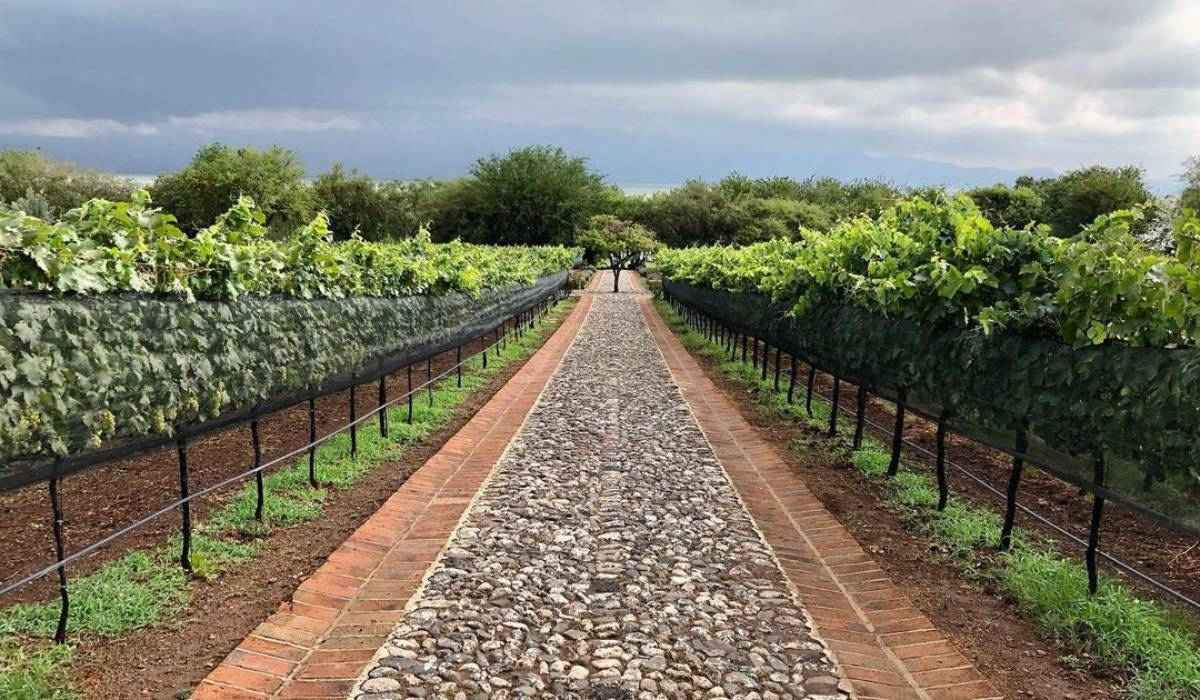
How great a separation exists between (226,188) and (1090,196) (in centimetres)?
6007

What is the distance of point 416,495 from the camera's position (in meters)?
6.32

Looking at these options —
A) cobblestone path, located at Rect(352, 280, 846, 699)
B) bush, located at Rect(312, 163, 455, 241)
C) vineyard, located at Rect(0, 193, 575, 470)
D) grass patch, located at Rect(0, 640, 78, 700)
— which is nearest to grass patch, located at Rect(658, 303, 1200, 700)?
cobblestone path, located at Rect(352, 280, 846, 699)

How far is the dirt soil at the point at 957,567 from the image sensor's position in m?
3.66

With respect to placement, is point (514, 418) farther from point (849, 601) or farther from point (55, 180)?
point (55, 180)

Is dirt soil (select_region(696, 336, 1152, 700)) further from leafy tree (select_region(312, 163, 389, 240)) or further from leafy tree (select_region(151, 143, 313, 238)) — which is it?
leafy tree (select_region(312, 163, 389, 240))

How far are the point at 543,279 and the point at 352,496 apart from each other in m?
22.8

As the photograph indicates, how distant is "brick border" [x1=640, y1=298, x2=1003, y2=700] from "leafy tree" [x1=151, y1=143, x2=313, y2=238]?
5232 centimetres

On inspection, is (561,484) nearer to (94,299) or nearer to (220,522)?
(220,522)

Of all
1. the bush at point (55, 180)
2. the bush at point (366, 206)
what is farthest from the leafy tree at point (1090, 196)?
the bush at point (55, 180)

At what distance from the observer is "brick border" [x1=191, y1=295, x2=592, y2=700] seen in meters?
3.46

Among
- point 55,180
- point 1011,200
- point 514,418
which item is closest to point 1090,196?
point 1011,200

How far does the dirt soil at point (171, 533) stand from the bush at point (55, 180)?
173 feet

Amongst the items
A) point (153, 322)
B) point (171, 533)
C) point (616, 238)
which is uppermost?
point (616, 238)

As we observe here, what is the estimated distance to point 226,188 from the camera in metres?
57.7
